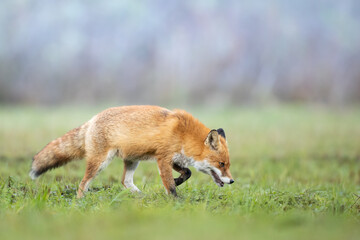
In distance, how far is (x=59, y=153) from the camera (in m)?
7.30

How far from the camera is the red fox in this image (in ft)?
22.7

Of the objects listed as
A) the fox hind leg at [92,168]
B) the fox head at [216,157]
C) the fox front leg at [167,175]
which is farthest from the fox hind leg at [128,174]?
the fox head at [216,157]

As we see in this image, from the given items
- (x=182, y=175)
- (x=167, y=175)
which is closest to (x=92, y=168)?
(x=167, y=175)

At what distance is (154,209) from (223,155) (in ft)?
6.23

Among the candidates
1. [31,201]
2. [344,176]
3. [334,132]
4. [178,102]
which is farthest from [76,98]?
[31,201]

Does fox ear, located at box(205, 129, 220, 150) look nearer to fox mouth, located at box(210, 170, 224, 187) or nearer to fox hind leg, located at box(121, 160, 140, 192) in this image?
fox mouth, located at box(210, 170, 224, 187)

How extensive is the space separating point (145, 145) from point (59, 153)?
152 cm

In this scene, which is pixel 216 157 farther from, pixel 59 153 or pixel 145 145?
pixel 59 153

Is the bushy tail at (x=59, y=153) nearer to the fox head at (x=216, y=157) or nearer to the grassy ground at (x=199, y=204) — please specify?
the grassy ground at (x=199, y=204)

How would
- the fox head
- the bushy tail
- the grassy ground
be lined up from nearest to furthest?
the grassy ground
the fox head
the bushy tail

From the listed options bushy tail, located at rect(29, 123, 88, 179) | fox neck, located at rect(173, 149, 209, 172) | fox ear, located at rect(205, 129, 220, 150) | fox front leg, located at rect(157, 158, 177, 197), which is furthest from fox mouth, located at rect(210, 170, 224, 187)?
bushy tail, located at rect(29, 123, 88, 179)

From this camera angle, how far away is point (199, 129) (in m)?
7.21

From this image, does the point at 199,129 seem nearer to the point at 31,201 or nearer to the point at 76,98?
the point at 31,201

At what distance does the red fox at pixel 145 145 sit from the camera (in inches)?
273
